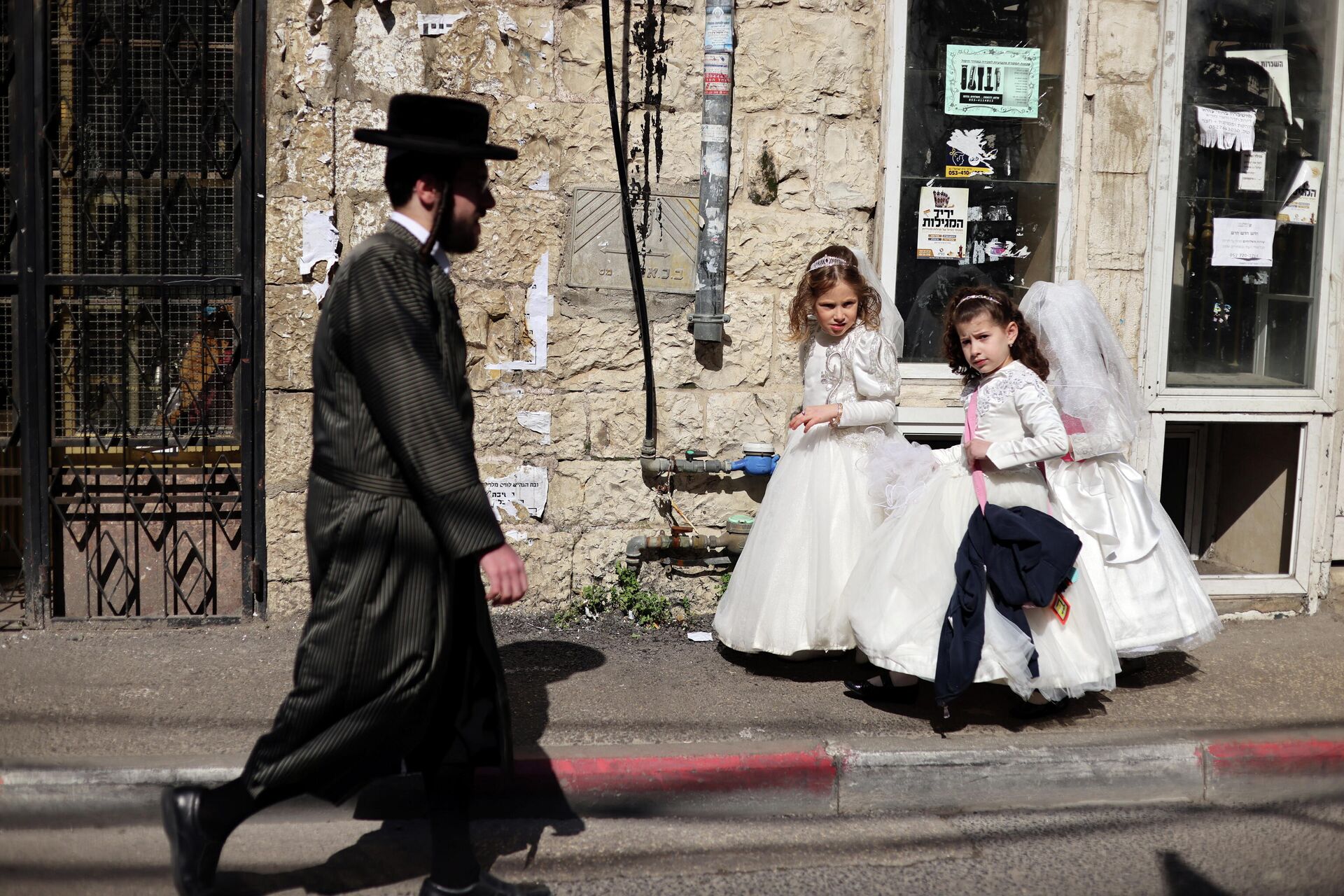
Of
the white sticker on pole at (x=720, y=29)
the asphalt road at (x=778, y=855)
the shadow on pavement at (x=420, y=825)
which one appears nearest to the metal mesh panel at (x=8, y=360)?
the asphalt road at (x=778, y=855)

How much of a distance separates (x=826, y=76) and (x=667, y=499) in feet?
6.84

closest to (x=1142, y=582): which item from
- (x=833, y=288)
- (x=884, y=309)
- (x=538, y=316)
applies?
(x=884, y=309)

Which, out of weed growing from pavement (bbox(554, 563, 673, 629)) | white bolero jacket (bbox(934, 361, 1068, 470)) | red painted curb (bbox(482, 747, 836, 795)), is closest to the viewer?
red painted curb (bbox(482, 747, 836, 795))

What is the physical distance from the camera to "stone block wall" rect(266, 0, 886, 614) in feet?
17.6

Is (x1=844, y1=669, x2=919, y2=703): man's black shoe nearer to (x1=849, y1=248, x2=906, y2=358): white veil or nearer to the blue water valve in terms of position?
the blue water valve

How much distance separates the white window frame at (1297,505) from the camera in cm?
608

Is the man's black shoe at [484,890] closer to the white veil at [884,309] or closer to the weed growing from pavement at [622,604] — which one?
the weed growing from pavement at [622,604]

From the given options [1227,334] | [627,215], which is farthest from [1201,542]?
[627,215]

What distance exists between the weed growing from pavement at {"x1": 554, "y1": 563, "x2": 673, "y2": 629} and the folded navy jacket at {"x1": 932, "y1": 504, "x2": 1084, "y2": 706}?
169 cm

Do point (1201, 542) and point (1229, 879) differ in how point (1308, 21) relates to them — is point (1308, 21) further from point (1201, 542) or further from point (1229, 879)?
point (1229, 879)

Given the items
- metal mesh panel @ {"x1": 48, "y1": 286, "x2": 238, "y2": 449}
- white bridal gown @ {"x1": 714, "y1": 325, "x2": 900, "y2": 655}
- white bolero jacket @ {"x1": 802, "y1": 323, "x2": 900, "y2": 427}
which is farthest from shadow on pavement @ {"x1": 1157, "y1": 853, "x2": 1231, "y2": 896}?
metal mesh panel @ {"x1": 48, "y1": 286, "x2": 238, "y2": 449}

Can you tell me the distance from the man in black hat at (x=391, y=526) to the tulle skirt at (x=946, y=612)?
6.14ft

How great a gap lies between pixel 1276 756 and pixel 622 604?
9.08 ft

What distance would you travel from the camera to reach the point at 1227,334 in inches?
245
